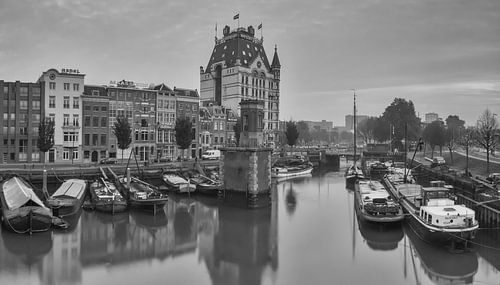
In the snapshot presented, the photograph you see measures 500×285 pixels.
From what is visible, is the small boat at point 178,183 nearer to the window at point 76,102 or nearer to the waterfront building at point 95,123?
the waterfront building at point 95,123

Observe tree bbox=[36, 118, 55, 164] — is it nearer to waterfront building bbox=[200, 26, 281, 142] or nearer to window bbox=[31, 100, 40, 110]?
window bbox=[31, 100, 40, 110]

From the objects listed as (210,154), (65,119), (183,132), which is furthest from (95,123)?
(210,154)

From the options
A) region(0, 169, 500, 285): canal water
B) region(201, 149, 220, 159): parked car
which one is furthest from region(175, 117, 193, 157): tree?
region(0, 169, 500, 285): canal water

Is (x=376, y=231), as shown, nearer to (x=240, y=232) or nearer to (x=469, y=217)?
(x=469, y=217)

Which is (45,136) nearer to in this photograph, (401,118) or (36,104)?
(36,104)

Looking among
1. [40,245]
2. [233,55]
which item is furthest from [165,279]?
[233,55]

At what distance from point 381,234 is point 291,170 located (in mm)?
44982

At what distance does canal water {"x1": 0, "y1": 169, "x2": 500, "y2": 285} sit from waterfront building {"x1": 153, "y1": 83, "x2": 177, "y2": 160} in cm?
3758

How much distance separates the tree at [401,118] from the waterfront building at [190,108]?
203 ft

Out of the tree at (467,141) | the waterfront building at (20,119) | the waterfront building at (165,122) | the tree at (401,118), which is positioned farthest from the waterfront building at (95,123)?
the tree at (401,118)

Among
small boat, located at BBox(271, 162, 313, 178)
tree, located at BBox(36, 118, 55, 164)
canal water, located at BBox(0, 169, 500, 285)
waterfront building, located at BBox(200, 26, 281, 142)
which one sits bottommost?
canal water, located at BBox(0, 169, 500, 285)

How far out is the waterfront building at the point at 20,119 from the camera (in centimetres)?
6681

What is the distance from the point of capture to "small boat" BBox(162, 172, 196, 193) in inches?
2126

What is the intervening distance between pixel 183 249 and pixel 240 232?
6.61 metres
